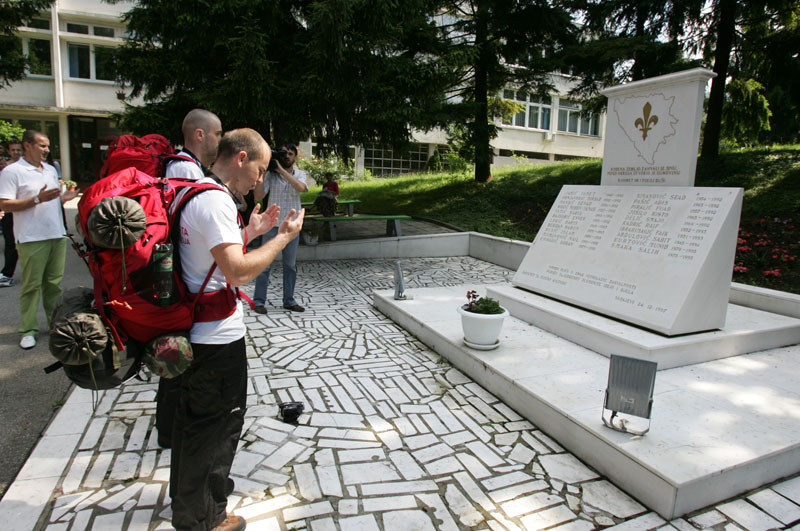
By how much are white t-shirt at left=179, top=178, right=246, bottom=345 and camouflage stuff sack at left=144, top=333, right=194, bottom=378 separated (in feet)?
0.41

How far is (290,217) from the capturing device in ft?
7.25

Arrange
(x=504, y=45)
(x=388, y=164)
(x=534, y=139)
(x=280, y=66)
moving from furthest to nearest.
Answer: (x=534, y=139)
(x=388, y=164)
(x=504, y=45)
(x=280, y=66)

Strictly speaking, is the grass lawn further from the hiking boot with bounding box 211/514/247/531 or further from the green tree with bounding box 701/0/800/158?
the hiking boot with bounding box 211/514/247/531

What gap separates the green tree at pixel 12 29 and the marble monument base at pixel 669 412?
49.7ft

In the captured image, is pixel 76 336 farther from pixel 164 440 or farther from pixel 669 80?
pixel 669 80

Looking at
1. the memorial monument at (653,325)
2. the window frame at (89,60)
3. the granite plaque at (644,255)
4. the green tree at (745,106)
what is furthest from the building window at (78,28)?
the green tree at (745,106)

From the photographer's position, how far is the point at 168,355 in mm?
1929

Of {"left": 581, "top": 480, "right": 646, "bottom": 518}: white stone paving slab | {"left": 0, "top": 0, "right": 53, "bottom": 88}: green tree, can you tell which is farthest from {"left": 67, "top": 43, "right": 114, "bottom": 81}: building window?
{"left": 581, "top": 480, "right": 646, "bottom": 518}: white stone paving slab

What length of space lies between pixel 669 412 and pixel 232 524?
2.87 meters

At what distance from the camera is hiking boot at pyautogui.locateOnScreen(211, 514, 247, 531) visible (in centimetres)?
226

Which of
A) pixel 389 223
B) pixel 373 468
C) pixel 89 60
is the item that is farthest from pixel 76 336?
pixel 89 60

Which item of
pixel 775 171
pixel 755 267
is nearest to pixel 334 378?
pixel 755 267

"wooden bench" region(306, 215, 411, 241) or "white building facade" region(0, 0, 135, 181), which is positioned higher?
"white building facade" region(0, 0, 135, 181)

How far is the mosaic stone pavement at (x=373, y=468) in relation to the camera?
250 centimetres
